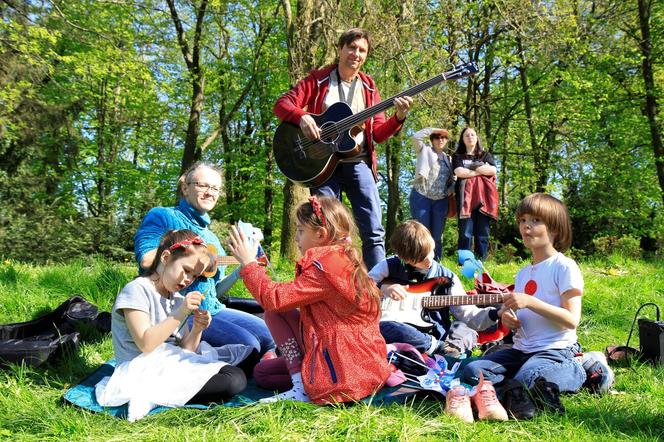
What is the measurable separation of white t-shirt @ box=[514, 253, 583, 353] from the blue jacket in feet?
6.07

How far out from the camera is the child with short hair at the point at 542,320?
2.88 m

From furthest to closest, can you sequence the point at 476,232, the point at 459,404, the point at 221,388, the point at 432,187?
the point at 476,232 → the point at 432,187 → the point at 221,388 → the point at 459,404

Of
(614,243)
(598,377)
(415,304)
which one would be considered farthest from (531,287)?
(614,243)

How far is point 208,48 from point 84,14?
14.7ft

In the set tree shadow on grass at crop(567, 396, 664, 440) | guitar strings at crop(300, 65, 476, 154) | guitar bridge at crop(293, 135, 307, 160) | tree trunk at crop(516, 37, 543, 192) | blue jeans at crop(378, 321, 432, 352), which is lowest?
tree shadow on grass at crop(567, 396, 664, 440)

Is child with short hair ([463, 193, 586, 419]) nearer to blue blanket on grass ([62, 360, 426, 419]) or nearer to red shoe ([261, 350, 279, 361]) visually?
blue blanket on grass ([62, 360, 426, 419])

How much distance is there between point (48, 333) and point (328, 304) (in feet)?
7.67

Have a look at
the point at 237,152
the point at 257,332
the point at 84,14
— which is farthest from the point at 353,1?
the point at 237,152

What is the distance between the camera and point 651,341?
3.57 metres

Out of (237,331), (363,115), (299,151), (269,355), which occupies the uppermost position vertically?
(363,115)

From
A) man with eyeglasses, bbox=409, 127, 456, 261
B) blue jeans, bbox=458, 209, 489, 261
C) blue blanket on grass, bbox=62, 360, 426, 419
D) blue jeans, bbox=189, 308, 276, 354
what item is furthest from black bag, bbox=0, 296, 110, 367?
blue jeans, bbox=458, 209, 489, 261

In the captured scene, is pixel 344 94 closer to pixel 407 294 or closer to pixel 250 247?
pixel 407 294

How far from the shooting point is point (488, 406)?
8.48 ft

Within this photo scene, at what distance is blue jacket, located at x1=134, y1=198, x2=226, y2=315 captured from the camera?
3.47 m
